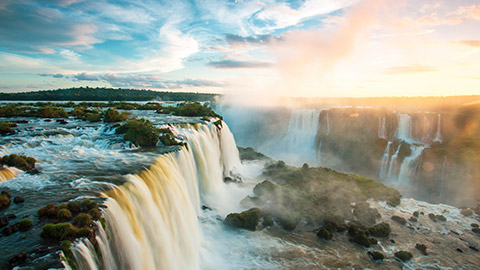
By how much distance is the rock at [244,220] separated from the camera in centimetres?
1617

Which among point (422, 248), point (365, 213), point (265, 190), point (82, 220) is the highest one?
point (82, 220)

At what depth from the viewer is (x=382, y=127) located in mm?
42281

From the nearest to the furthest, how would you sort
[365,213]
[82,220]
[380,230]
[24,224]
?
[82,220] < [24,224] < [380,230] < [365,213]

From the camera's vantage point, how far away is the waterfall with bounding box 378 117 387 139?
42.0 metres

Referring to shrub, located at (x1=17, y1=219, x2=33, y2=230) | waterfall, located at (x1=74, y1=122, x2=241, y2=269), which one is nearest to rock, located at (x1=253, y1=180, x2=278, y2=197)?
waterfall, located at (x1=74, y1=122, x2=241, y2=269)

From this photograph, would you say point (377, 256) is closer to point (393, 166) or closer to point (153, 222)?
point (153, 222)

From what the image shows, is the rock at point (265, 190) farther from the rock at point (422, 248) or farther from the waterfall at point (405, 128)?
the waterfall at point (405, 128)

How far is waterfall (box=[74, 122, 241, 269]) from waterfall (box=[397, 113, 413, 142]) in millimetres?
35593

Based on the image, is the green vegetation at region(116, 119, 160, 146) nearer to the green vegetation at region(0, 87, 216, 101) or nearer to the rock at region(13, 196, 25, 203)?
the rock at region(13, 196, 25, 203)

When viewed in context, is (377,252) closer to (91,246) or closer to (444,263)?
(444,263)

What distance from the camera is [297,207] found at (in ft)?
62.7

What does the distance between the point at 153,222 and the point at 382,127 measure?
43.3 m

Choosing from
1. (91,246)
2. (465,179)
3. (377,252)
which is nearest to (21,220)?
(91,246)

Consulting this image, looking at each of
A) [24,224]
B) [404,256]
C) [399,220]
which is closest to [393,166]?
[399,220]
